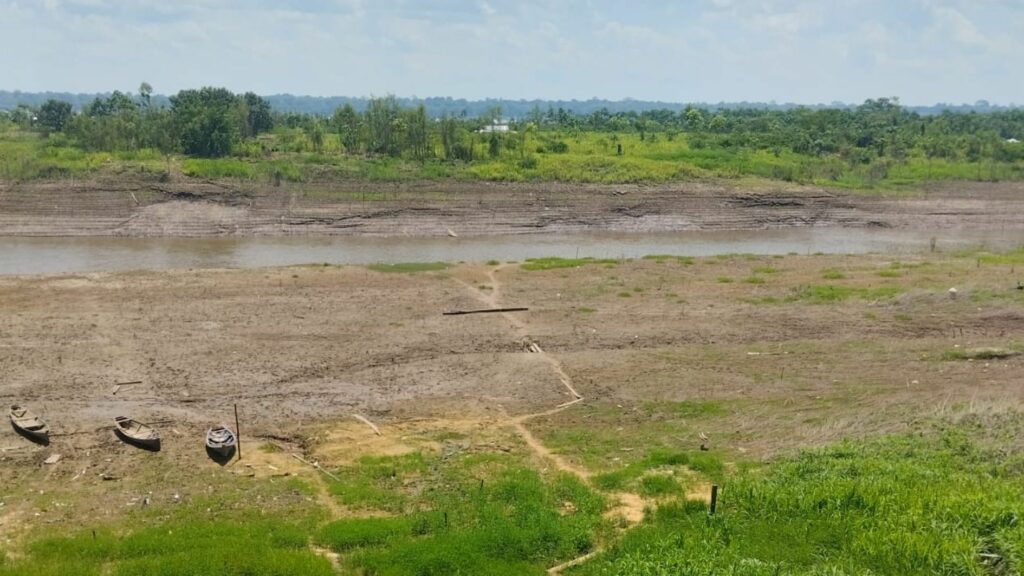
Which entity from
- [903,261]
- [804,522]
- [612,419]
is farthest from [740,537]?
[903,261]

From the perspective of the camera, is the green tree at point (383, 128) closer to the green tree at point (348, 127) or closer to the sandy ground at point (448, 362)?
the green tree at point (348, 127)

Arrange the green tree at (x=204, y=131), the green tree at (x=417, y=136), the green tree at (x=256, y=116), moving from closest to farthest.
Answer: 1. the green tree at (x=204, y=131)
2. the green tree at (x=417, y=136)
3. the green tree at (x=256, y=116)

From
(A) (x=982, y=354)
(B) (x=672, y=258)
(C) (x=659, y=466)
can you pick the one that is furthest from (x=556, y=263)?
(C) (x=659, y=466)

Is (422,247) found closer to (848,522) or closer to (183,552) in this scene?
(183,552)

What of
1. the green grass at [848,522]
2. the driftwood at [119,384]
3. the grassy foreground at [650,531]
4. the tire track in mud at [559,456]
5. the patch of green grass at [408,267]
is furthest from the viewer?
the patch of green grass at [408,267]

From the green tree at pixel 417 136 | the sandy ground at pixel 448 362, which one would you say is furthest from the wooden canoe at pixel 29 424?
the green tree at pixel 417 136

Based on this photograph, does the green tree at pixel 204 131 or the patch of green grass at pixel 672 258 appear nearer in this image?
the patch of green grass at pixel 672 258

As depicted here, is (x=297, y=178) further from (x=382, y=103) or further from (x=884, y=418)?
(x=884, y=418)
